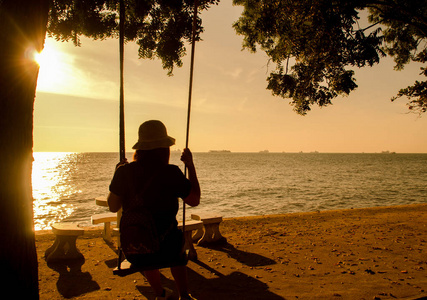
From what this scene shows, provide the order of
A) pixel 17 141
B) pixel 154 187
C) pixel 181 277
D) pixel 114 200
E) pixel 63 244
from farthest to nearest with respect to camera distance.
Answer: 1. pixel 63 244
2. pixel 181 277
3. pixel 114 200
4. pixel 154 187
5. pixel 17 141

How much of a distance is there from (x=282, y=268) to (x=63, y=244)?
169 inches

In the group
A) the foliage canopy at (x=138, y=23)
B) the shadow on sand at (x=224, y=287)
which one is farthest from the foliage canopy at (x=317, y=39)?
the shadow on sand at (x=224, y=287)

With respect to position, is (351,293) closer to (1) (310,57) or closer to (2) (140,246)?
(2) (140,246)

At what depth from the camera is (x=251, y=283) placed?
15.7 feet

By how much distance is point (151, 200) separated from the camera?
283 centimetres

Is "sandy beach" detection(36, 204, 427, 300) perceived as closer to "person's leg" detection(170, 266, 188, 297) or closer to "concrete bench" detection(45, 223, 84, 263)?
"concrete bench" detection(45, 223, 84, 263)

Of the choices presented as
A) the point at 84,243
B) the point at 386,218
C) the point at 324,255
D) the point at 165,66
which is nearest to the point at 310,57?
the point at 165,66

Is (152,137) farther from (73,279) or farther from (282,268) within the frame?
(282,268)

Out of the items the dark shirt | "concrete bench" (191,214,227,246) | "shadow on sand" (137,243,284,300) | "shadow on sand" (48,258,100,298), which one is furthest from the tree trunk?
"concrete bench" (191,214,227,246)

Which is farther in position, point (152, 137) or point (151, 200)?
point (152, 137)

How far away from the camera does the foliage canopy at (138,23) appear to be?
23.4ft

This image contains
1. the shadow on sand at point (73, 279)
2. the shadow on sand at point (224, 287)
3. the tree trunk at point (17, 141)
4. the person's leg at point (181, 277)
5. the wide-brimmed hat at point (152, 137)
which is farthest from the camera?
the shadow on sand at point (73, 279)

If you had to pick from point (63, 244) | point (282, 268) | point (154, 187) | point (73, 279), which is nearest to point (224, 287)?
point (282, 268)

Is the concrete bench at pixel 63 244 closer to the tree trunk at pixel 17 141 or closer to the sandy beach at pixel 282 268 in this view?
the sandy beach at pixel 282 268
